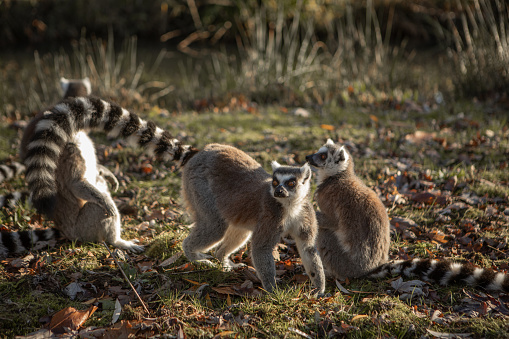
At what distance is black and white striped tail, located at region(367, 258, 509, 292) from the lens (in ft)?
11.1

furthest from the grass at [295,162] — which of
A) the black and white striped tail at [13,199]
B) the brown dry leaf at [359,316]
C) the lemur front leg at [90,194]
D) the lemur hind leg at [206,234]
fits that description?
the lemur front leg at [90,194]

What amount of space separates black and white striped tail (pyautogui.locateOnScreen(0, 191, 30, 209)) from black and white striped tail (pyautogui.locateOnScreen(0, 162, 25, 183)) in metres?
0.47

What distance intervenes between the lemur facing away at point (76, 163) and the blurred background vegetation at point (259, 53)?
548 cm

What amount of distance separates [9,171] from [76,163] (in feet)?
6.11

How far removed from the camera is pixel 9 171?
5.54m

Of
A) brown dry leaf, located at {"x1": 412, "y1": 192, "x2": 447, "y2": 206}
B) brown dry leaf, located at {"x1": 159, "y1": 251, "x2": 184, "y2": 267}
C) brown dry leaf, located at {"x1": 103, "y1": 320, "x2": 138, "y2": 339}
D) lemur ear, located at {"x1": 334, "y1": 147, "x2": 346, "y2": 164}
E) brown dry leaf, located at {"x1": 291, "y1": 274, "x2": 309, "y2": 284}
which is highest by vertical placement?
lemur ear, located at {"x1": 334, "y1": 147, "x2": 346, "y2": 164}

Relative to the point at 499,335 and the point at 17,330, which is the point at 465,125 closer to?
the point at 499,335

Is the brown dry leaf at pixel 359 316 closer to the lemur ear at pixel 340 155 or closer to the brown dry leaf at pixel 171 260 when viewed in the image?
the lemur ear at pixel 340 155

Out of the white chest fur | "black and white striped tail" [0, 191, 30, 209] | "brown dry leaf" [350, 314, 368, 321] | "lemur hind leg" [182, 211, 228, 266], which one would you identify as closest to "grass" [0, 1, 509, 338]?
"brown dry leaf" [350, 314, 368, 321]

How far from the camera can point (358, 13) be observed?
1484cm

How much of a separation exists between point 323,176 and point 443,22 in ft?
45.1

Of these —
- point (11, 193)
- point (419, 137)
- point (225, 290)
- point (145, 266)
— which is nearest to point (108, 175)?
point (11, 193)

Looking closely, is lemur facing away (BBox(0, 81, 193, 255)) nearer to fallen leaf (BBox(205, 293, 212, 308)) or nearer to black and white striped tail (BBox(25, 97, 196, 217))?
black and white striped tail (BBox(25, 97, 196, 217))

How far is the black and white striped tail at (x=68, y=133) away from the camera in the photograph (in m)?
3.68
